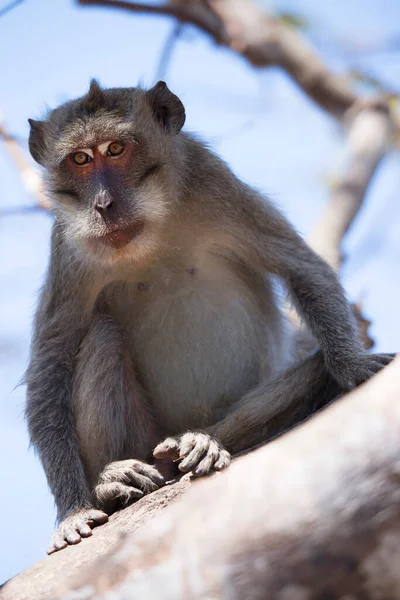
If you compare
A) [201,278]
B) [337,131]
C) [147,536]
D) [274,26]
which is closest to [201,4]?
[274,26]

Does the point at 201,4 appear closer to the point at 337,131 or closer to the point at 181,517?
the point at 337,131

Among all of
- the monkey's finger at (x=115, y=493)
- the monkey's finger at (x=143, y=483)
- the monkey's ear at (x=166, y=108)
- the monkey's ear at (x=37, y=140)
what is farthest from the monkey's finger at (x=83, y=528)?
the monkey's ear at (x=166, y=108)

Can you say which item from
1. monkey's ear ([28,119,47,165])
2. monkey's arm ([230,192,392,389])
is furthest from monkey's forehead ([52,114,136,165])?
monkey's arm ([230,192,392,389])

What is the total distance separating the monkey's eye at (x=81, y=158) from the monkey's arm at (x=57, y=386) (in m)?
0.87

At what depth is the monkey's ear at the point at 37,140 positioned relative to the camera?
825 centimetres

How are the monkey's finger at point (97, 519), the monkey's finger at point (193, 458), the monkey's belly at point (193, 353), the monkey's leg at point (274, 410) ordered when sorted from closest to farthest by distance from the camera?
the monkey's finger at point (193, 458)
the monkey's finger at point (97, 519)
the monkey's leg at point (274, 410)
the monkey's belly at point (193, 353)

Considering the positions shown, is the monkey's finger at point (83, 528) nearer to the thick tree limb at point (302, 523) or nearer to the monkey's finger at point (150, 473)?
the monkey's finger at point (150, 473)

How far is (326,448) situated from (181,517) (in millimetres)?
691

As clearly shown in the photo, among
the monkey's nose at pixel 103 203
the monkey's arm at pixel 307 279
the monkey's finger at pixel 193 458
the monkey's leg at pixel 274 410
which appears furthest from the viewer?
the monkey's nose at pixel 103 203

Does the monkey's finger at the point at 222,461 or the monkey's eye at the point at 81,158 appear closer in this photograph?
the monkey's finger at the point at 222,461

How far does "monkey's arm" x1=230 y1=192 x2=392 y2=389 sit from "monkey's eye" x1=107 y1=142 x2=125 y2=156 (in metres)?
1.31

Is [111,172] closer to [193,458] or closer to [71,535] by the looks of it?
[193,458]

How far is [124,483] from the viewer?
6902 millimetres

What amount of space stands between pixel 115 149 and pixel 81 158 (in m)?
0.33
